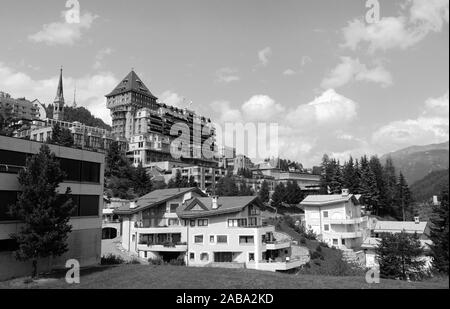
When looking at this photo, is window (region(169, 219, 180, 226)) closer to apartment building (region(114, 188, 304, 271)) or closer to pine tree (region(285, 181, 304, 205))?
apartment building (region(114, 188, 304, 271))

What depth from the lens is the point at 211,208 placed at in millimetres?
50812

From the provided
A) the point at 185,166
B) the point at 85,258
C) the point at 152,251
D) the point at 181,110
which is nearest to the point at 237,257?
the point at 152,251

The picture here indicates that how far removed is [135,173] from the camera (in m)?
99.9

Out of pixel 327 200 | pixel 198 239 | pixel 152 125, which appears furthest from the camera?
pixel 152 125

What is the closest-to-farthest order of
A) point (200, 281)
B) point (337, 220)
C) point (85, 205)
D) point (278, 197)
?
1. point (200, 281)
2. point (85, 205)
3. point (337, 220)
4. point (278, 197)

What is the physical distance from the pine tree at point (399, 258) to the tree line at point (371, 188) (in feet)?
196

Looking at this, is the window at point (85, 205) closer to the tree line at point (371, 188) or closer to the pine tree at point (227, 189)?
the pine tree at point (227, 189)

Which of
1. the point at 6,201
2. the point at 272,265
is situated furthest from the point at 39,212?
the point at 272,265

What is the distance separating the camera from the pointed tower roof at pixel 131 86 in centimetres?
16838

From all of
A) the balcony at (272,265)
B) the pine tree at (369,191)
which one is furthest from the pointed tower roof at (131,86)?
the balcony at (272,265)

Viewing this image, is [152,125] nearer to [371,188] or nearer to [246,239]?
[371,188]

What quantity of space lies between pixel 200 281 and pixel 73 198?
15977 millimetres

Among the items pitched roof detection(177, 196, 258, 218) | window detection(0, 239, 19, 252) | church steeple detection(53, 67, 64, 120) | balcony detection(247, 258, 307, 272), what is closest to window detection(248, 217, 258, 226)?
pitched roof detection(177, 196, 258, 218)
